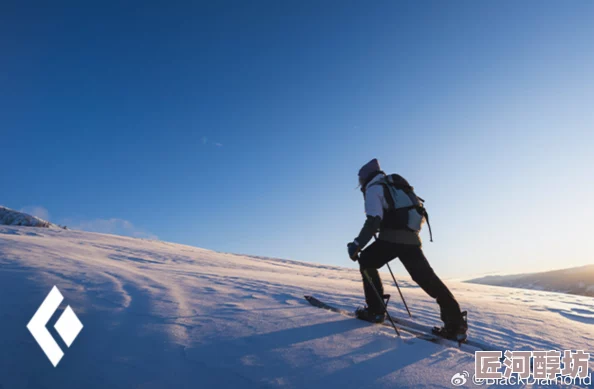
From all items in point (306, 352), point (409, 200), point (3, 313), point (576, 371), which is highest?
point (409, 200)

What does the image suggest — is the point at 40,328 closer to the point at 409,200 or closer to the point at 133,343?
the point at 133,343

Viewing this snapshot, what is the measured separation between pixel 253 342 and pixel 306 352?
0.51 meters

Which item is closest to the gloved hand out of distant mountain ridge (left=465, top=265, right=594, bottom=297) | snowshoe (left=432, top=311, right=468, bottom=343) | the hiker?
the hiker

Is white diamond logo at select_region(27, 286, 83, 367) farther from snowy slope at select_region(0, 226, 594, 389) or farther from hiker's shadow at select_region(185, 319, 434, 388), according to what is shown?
hiker's shadow at select_region(185, 319, 434, 388)

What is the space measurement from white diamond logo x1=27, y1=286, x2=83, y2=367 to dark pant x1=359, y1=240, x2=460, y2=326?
10.3 feet

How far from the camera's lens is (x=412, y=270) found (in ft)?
12.4

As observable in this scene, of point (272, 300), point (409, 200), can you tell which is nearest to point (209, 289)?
point (272, 300)

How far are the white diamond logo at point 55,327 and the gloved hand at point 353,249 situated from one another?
2902 mm

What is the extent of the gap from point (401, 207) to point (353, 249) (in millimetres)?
779

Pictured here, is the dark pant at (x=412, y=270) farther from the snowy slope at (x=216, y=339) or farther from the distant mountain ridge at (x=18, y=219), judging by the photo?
the distant mountain ridge at (x=18, y=219)

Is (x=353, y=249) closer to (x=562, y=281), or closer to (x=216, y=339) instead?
(x=216, y=339)

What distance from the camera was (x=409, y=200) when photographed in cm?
396

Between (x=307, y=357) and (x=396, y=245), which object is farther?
(x=396, y=245)

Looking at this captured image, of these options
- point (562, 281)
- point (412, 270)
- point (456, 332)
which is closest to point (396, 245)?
point (412, 270)
